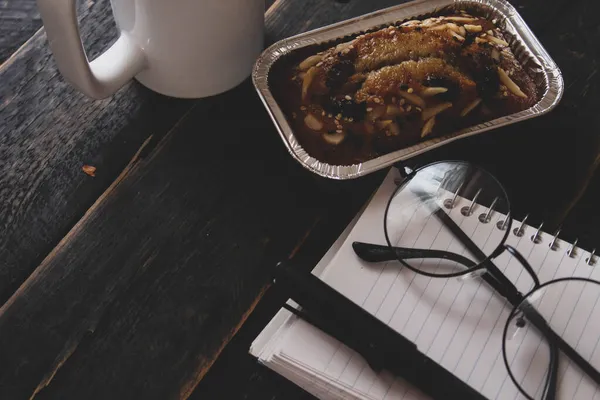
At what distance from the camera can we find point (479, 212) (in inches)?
23.3

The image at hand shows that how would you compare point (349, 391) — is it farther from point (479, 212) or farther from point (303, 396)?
point (479, 212)

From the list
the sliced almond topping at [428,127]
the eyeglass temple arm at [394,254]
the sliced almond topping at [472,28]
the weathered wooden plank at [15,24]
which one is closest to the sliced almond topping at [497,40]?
the sliced almond topping at [472,28]

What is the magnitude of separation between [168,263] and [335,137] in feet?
0.58

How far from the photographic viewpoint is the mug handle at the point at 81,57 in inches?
20.4

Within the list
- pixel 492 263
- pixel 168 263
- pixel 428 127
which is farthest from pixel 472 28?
pixel 168 263

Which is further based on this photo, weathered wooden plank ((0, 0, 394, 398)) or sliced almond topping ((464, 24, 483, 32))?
sliced almond topping ((464, 24, 483, 32))

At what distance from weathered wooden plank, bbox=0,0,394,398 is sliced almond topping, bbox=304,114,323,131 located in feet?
0.12

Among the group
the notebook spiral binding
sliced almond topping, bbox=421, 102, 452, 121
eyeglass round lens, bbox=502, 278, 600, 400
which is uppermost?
sliced almond topping, bbox=421, 102, 452, 121

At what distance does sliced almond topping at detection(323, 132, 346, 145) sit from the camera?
0.62 m

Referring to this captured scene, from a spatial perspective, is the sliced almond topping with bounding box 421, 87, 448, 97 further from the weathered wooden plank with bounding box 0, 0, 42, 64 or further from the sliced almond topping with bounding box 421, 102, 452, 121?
the weathered wooden plank with bounding box 0, 0, 42, 64

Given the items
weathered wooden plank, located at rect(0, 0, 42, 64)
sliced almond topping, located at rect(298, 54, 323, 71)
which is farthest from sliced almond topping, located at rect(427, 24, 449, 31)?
weathered wooden plank, located at rect(0, 0, 42, 64)

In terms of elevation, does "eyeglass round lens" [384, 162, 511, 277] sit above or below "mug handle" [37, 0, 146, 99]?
below

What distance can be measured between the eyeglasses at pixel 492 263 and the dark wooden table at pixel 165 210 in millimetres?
47

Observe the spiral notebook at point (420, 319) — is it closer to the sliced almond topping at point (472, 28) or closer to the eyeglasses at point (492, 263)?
the eyeglasses at point (492, 263)
